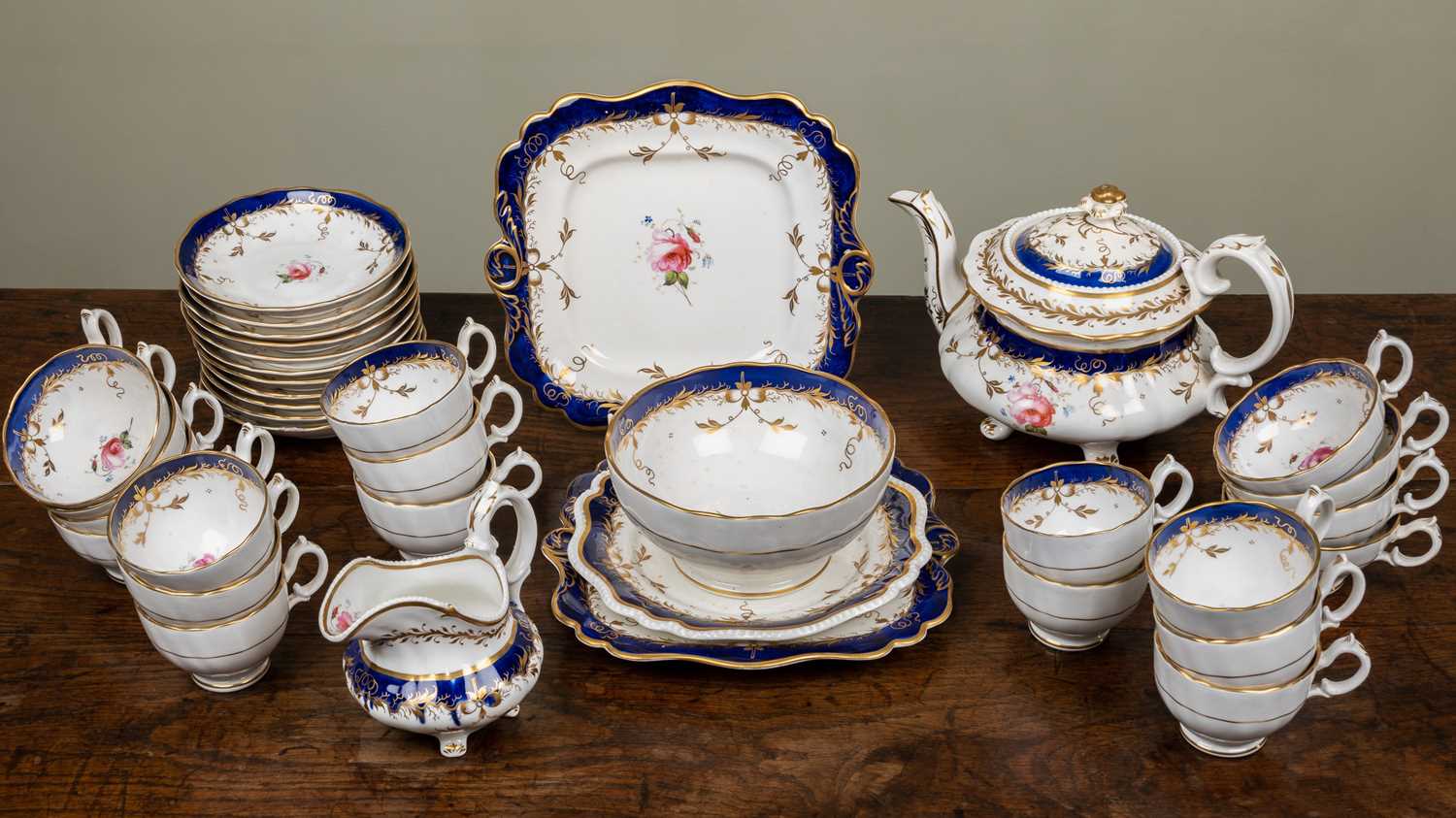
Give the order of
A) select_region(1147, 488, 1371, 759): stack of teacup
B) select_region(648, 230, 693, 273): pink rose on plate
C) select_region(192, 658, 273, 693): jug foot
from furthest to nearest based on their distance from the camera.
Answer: select_region(648, 230, 693, 273): pink rose on plate < select_region(192, 658, 273, 693): jug foot < select_region(1147, 488, 1371, 759): stack of teacup

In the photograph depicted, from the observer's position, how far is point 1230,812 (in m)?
1.46

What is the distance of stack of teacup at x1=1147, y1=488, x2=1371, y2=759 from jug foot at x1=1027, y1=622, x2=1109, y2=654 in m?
0.14

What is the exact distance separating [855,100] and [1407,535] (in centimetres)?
199

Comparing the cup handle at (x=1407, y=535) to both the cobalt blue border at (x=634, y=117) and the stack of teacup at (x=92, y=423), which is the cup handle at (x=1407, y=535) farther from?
the stack of teacup at (x=92, y=423)

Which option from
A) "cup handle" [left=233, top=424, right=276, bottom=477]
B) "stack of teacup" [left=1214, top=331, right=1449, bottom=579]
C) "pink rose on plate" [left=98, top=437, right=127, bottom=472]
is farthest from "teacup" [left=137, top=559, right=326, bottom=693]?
"stack of teacup" [left=1214, top=331, right=1449, bottom=579]

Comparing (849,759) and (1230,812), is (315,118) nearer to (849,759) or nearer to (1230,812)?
(849,759)

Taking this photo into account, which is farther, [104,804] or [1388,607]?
[1388,607]

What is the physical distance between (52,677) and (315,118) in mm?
2157

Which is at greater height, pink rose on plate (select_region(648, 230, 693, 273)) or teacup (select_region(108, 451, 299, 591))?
pink rose on plate (select_region(648, 230, 693, 273))

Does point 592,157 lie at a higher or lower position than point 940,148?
higher

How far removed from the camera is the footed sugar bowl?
1849mm

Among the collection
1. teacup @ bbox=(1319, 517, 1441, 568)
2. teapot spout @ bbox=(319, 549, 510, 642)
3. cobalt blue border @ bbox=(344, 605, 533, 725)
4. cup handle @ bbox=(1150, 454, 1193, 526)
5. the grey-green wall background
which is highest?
cup handle @ bbox=(1150, 454, 1193, 526)

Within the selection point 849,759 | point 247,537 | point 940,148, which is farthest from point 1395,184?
point 247,537

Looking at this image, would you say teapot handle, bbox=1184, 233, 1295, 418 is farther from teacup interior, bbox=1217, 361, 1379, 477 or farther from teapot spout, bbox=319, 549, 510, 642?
teapot spout, bbox=319, 549, 510, 642
